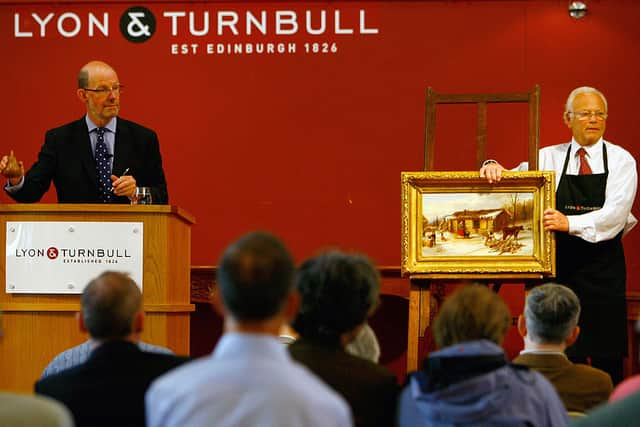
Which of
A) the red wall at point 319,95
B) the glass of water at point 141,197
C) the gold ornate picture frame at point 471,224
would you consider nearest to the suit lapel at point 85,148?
the glass of water at point 141,197

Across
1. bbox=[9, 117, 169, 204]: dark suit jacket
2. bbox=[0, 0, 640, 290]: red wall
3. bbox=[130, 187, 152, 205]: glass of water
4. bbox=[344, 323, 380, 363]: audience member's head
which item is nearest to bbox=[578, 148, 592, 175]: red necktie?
bbox=[0, 0, 640, 290]: red wall

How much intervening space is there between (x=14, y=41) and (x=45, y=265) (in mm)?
2937

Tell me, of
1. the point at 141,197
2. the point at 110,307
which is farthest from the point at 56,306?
the point at 110,307

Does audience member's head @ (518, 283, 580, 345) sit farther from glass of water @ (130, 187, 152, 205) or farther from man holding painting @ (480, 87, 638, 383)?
glass of water @ (130, 187, 152, 205)

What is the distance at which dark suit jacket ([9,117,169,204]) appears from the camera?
4824 millimetres

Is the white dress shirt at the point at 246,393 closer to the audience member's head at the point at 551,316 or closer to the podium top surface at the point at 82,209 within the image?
the audience member's head at the point at 551,316

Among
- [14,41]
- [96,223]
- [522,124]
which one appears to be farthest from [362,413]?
[14,41]

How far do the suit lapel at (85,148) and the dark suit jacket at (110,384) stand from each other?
2.54 meters

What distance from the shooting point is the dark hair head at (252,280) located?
1.83 meters

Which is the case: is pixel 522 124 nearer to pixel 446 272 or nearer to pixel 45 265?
pixel 446 272

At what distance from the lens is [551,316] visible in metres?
2.97

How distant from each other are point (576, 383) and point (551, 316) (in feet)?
0.71

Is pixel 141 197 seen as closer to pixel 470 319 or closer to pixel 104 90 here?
pixel 104 90

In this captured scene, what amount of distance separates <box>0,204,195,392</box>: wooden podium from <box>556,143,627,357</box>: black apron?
6.39 feet
